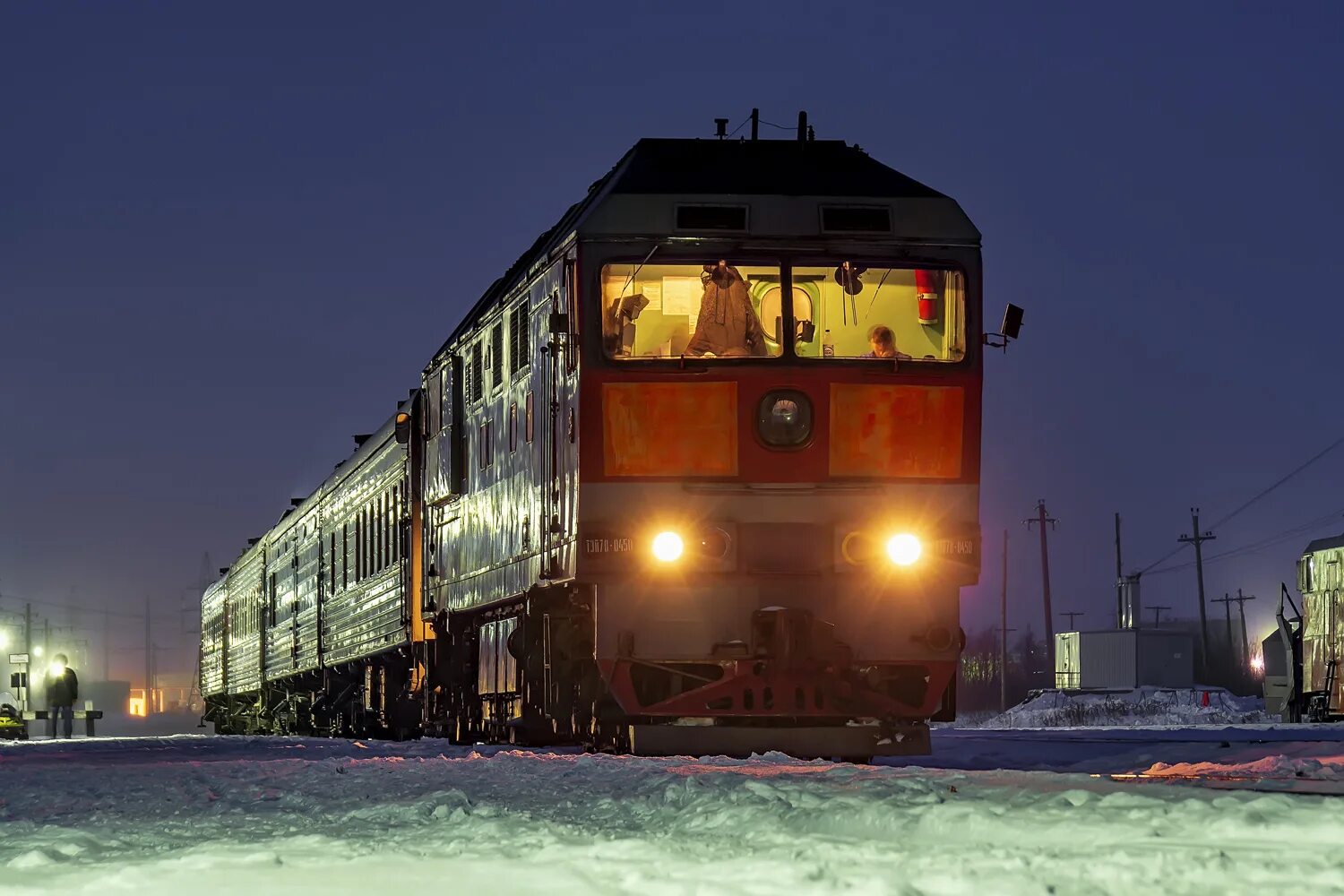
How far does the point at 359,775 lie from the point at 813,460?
4.27m

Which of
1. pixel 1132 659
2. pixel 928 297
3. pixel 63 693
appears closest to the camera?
pixel 928 297

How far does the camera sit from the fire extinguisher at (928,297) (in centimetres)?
1387

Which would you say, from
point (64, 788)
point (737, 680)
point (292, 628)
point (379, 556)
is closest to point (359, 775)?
point (64, 788)

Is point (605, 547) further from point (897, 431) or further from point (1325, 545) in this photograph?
point (1325, 545)

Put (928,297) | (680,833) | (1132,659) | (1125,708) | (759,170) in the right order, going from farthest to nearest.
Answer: (1132,659) < (1125,708) < (759,170) < (928,297) < (680,833)

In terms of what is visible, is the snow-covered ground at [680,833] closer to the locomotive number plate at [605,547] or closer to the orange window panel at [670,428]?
the locomotive number plate at [605,547]

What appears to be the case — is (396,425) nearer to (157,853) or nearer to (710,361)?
(710,361)

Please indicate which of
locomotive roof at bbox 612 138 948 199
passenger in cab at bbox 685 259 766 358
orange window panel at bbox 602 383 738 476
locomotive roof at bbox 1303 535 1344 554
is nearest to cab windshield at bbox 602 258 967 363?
passenger in cab at bbox 685 259 766 358

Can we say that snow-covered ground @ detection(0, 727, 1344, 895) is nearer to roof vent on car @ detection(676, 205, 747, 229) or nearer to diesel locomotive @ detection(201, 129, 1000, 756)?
diesel locomotive @ detection(201, 129, 1000, 756)

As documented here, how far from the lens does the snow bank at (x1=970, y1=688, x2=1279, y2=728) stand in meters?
54.0

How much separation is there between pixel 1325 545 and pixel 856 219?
26.5m

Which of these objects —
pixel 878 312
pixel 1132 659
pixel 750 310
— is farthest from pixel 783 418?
pixel 1132 659

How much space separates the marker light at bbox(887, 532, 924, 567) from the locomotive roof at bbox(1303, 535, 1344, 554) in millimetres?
25439

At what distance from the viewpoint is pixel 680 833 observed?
284 inches
